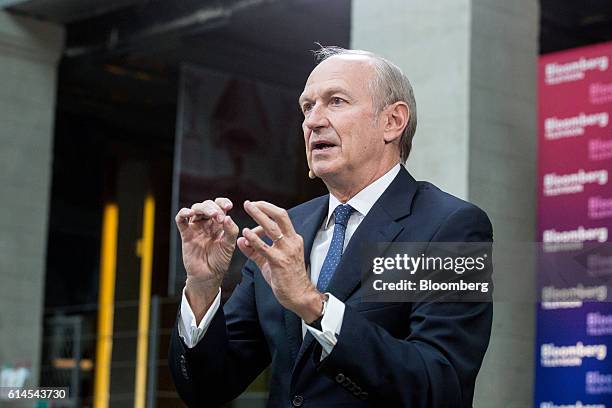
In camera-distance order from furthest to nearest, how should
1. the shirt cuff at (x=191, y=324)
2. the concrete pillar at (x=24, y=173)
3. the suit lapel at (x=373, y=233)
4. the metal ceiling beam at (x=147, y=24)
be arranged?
1. the concrete pillar at (x=24, y=173)
2. the metal ceiling beam at (x=147, y=24)
3. the shirt cuff at (x=191, y=324)
4. the suit lapel at (x=373, y=233)

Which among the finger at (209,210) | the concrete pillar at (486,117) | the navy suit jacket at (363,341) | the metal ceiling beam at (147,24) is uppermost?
the metal ceiling beam at (147,24)

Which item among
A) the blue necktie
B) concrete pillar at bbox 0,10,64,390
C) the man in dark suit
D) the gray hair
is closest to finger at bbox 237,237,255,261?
the man in dark suit

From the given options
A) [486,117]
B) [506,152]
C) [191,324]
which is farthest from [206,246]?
[506,152]

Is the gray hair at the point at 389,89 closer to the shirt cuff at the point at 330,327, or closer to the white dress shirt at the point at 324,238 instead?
the white dress shirt at the point at 324,238

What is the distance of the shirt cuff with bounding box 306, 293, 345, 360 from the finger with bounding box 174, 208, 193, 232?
38 centimetres

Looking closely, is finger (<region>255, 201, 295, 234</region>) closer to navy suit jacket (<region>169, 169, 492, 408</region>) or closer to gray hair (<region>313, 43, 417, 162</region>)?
navy suit jacket (<region>169, 169, 492, 408</region>)

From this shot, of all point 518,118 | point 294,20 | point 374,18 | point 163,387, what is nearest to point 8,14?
point 294,20

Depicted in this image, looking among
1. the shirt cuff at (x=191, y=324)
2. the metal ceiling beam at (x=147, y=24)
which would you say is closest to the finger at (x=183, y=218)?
the shirt cuff at (x=191, y=324)

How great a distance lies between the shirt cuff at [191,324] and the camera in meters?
2.69

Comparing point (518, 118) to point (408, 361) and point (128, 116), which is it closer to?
point (408, 361)

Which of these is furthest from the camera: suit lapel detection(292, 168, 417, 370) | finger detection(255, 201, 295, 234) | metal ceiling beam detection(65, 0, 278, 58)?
metal ceiling beam detection(65, 0, 278, 58)

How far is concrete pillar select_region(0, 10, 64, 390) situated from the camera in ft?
40.8

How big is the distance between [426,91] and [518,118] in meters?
0.64

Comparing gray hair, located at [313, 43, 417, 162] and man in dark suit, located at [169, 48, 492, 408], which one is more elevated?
gray hair, located at [313, 43, 417, 162]
